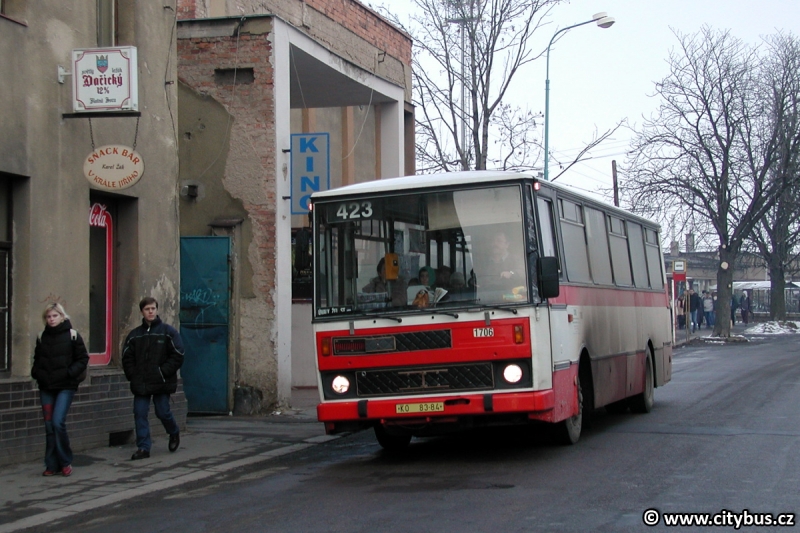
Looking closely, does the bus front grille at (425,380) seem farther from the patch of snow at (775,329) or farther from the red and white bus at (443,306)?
the patch of snow at (775,329)

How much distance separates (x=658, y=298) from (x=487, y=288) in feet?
24.9

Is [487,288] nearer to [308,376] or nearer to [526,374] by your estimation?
[526,374]

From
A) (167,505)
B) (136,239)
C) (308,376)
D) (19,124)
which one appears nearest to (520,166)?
(308,376)

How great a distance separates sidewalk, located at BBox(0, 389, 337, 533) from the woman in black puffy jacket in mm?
268

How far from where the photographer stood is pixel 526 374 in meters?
9.76

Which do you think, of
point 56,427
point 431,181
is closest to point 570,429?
point 431,181

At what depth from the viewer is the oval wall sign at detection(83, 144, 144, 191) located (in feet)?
36.8

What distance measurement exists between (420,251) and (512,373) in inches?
59.7

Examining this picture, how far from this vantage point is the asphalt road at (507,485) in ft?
23.7

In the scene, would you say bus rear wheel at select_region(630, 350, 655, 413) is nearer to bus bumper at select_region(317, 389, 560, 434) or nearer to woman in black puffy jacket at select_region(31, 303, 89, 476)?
bus bumper at select_region(317, 389, 560, 434)

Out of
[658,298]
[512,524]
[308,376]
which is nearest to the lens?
Result: [512,524]

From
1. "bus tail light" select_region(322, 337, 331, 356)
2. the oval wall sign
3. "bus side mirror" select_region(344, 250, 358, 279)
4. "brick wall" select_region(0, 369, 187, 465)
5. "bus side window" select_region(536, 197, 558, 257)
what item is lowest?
"brick wall" select_region(0, 369, 187, 465)

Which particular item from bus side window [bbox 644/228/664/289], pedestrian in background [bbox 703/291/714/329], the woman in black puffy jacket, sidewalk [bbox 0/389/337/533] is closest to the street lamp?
bus side window [bbox 644/228/664/289]

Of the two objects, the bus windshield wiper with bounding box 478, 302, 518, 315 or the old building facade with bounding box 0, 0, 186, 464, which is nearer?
the bus windshield wiper with bounding box 478, 302, 518, 315
